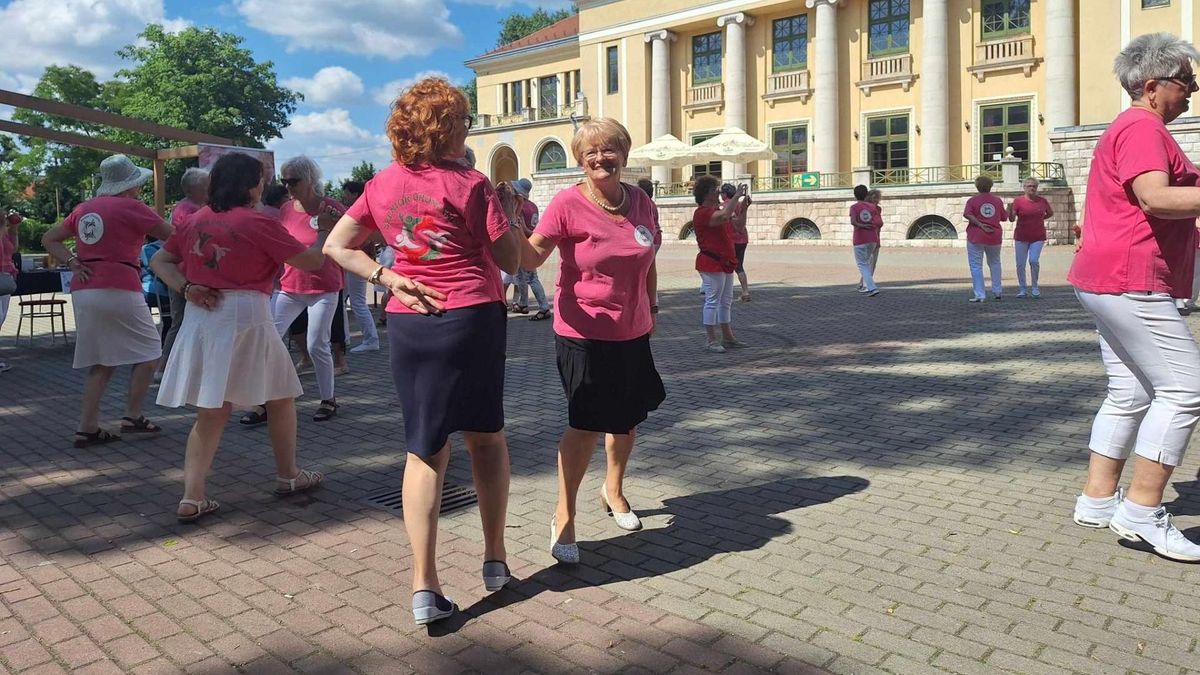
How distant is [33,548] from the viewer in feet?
14.9

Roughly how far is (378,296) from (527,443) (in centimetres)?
941

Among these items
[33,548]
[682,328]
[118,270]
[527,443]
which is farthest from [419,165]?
[682,328]

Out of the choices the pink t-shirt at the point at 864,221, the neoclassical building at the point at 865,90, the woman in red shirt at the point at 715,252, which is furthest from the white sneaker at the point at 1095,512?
the neoclassical building at the point at 865,90

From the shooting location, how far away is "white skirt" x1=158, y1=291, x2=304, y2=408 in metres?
4.84

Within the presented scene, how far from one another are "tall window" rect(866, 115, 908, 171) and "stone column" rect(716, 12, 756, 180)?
5727 millimetres

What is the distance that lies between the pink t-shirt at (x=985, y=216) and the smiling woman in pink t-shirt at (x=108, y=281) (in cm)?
1142

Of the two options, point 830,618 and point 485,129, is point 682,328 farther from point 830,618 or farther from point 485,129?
point 485,129

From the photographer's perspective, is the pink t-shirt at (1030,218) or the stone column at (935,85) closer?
the pink t-shirt at (1030,218)

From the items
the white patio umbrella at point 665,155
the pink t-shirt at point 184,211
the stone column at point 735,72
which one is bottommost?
the pink t-shirt at point 184,211

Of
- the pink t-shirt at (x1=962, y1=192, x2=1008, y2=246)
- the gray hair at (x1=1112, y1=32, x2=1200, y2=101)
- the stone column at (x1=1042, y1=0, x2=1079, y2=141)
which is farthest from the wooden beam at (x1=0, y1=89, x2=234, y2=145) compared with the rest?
the stone column at (x1=1042, y1=0, x2=1079, y2=141)

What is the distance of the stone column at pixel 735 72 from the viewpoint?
145ft

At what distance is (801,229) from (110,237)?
32.4m

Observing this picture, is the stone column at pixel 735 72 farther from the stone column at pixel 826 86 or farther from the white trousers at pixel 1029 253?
the white trousers at pixel 1029 253

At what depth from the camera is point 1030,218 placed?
48.6ft
